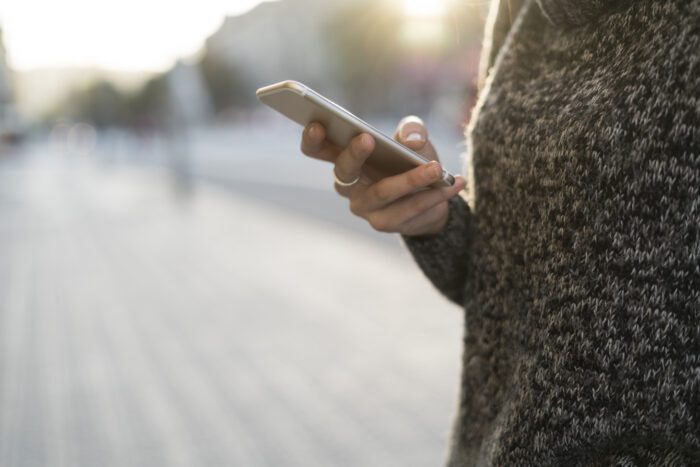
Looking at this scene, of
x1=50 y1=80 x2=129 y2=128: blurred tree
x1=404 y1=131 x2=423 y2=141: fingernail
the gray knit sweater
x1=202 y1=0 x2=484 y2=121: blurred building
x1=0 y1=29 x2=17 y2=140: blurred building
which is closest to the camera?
the gray knit sweater

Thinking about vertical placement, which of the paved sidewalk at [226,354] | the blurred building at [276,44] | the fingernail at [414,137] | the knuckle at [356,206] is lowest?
the paved sidewalk at [226,354]

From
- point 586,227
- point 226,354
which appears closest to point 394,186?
point 586,227

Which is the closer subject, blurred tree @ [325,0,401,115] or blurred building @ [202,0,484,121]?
blurred building @ [202,0,484,121]

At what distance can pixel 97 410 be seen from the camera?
3387 millimetres

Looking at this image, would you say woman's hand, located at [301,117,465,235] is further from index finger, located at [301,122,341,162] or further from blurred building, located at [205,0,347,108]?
blurred building, located at [205,0,347,108]

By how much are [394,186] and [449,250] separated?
0.21 meters

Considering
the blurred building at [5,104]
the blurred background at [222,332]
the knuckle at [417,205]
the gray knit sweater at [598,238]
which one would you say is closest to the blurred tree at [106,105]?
the blurred building at [5,104]

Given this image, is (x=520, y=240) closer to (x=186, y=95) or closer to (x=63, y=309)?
(x=63, y=309)

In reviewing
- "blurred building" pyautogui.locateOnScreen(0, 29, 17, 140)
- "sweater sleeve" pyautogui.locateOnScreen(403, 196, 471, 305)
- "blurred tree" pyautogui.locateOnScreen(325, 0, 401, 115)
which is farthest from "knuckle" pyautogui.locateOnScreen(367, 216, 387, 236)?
"blurred tree" pyautogui.locateOnScreen(325, 0, 401, 115)

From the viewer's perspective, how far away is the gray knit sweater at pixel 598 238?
2.59 feet

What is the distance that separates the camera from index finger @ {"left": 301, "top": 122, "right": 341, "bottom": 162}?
3.16 ft

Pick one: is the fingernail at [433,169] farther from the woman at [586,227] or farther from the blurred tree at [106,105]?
the blurred tree at [106,105]

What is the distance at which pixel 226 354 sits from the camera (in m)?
4.08

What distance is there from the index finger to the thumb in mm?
91
